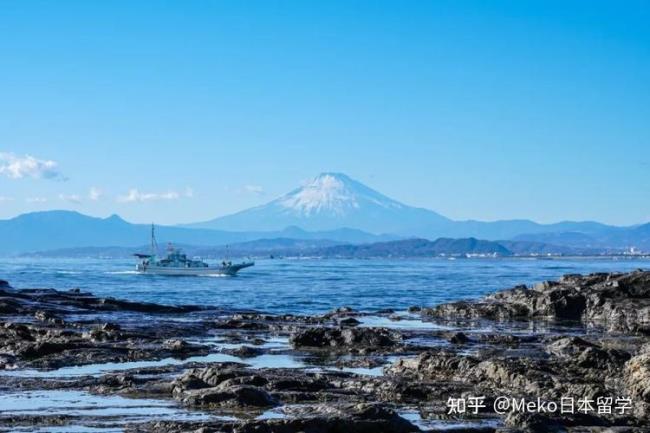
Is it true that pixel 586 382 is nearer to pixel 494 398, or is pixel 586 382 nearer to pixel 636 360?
pixel 636 360

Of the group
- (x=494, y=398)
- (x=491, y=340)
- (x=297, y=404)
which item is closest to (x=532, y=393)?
(x=494, y=398)

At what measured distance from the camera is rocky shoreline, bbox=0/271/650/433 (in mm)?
15773

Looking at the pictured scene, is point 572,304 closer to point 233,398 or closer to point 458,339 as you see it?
point 458,339

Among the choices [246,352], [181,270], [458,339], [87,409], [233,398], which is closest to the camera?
[87,409]

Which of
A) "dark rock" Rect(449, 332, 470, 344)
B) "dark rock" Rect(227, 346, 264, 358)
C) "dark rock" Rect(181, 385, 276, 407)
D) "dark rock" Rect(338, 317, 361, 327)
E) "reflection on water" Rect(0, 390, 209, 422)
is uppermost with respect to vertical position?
"dark rock" Rect(181, 385, 276, 407)

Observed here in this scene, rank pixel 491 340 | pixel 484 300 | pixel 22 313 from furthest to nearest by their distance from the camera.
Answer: pixel 484 300, pixel 22 313, pixel 491 340

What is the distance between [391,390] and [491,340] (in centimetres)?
1501

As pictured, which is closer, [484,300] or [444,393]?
[444,393]

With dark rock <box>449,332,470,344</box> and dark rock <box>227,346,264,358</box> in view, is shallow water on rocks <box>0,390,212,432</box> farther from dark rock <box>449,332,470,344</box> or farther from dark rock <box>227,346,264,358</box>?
dark rock <box>449,332,470,344</box>

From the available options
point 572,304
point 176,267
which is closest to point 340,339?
point 572,304

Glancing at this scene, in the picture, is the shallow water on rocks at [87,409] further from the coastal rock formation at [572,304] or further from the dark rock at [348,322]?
the coastal rock formation at [572,304]

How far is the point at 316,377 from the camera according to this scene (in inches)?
831

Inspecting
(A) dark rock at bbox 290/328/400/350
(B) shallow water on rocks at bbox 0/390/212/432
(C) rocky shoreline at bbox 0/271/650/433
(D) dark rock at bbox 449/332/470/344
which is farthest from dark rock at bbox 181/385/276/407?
(D) dark rock at bbox 449/332/470/344

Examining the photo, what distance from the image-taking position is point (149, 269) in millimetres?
133375
